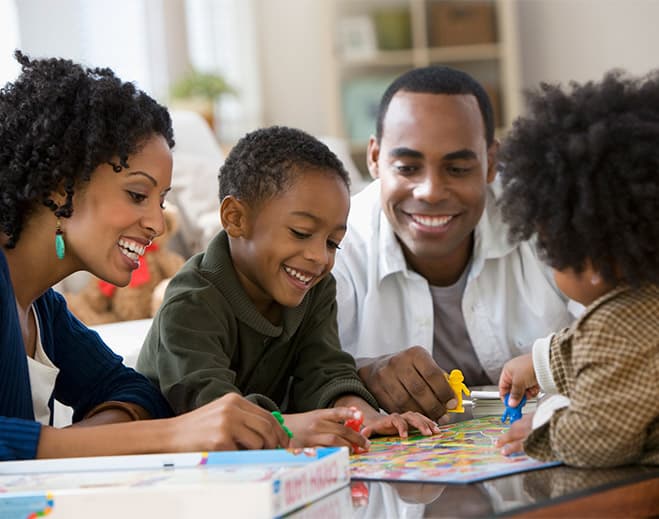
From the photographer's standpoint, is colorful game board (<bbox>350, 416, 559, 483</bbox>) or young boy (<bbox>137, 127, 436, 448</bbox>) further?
young boy (<bbox>137, 127, 436, 448</bbox>)

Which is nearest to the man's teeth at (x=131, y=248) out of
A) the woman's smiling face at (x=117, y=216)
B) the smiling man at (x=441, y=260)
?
the woman's smiling face at (x=117, y=216)

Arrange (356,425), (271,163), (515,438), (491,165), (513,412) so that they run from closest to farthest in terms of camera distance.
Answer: (515,438) < (356,425) < (513,412) < (271,163) < (491,165)

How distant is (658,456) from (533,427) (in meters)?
0.12

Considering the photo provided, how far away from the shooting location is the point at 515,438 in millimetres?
1125

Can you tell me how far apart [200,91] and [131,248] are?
12.7ft

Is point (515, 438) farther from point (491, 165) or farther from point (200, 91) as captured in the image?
point (200, 91)

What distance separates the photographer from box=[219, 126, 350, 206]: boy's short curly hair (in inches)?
60.9

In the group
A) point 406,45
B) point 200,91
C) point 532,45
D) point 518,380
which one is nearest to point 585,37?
point 532,45

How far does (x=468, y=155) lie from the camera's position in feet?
6.22

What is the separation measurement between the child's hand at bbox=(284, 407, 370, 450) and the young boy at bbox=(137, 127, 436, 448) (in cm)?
15

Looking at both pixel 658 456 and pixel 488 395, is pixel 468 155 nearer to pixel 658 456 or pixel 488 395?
pixel 488 395

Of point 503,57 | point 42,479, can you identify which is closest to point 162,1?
point 503,57

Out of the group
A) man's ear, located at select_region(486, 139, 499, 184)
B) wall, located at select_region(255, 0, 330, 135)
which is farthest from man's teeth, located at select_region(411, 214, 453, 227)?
wall, located at select_region(255, 0, 330, 135)

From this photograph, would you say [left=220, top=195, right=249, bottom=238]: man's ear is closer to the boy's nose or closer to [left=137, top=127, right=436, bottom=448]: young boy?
[left=137, top=127, right=436, bottom=448]: young boy
